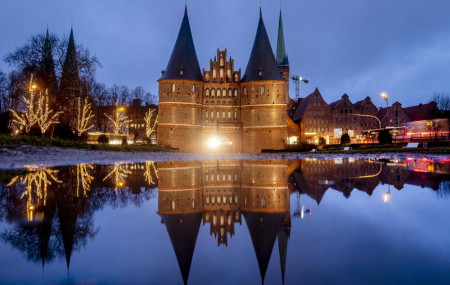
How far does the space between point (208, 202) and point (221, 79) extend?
4799 centimetres

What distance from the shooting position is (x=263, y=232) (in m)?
2.81

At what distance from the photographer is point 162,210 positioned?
12.8 ft

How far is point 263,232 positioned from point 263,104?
47011 mm

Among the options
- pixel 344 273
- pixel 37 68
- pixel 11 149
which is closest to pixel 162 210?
pixel 344 273

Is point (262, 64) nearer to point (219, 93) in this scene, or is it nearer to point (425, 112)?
point (219, 93)

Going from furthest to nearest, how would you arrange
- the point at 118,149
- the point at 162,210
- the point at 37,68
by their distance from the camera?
the point at 37,68, the point at 118,149, the point at 162,210

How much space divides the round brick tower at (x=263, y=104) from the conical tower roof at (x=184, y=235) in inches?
1781

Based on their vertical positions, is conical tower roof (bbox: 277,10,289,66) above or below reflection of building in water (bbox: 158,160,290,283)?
above

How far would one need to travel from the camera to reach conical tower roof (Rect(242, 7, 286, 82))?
48812mm

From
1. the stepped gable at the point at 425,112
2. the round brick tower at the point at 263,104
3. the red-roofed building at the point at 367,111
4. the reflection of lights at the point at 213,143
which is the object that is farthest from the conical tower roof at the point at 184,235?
the red-roofed building at the point at 367,111

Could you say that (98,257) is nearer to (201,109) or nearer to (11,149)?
(11,149)

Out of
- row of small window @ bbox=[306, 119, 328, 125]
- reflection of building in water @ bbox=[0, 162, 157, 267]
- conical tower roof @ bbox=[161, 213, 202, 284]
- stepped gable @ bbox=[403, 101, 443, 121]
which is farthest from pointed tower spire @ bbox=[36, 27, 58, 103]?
stepped gable @ bbox=[403, 101, 443, 121]

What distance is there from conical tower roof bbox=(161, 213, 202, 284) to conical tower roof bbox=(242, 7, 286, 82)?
4666cm

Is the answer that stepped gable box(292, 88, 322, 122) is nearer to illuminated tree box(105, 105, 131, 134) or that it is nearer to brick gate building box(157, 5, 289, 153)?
brick gate building box(157, 5, 289, 153)
